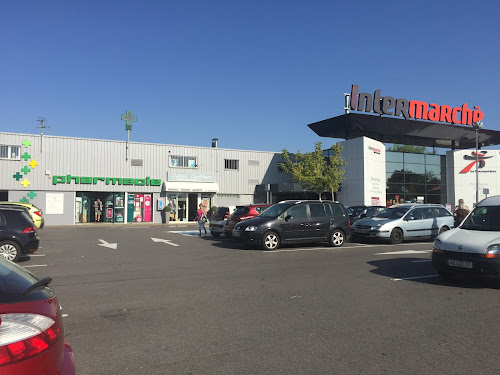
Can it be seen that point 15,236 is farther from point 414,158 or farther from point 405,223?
point 414,158

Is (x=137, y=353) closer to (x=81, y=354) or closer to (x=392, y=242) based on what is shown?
(x=81, y=354)

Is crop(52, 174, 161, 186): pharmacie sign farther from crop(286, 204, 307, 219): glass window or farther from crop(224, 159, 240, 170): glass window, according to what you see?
crop(286, 204, 307, 219): glass window

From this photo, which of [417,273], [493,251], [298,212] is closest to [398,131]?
[298,212]

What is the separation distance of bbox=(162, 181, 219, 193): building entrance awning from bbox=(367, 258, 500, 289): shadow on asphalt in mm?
24972

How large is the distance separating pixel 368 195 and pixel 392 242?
55.5 ft

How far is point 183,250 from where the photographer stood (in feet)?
43.1

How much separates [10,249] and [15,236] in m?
0.36

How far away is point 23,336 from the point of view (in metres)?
2.09

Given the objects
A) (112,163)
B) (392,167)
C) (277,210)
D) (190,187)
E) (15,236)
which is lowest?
(15,236)

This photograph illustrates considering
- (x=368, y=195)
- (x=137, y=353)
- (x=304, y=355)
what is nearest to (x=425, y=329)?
(x=304, y=355)

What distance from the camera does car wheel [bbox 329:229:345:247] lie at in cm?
1391

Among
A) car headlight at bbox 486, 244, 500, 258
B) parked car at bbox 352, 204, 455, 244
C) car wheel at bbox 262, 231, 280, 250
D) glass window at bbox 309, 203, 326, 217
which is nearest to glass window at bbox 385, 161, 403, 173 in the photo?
A: parked car at bbox 352, 204, 455, 244

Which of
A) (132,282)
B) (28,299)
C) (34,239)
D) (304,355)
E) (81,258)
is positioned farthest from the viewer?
(81,258)

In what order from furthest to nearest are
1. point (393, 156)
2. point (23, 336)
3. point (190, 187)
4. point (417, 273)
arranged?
point (393, 156), point (190, 187), point (417, 273), point (23, 336)
